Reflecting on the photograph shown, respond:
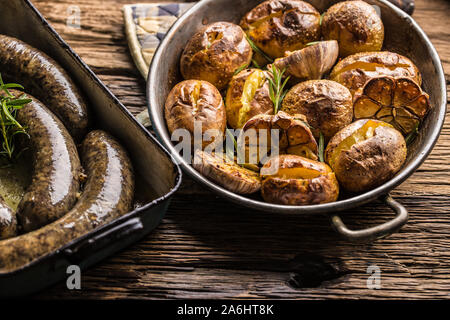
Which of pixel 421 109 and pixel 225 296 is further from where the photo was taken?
pixel 421 109

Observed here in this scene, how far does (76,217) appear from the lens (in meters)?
1.43

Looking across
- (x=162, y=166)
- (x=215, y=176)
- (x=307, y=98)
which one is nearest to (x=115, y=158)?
(x=162, y=166)

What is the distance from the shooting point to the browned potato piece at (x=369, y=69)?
178 centimetres

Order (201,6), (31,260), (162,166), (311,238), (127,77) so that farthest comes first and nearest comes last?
1. (127,77)
2. (201,6)
3. (311,238)
4. (162,166)
5. (31,260)

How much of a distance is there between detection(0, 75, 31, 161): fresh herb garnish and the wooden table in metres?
0.56

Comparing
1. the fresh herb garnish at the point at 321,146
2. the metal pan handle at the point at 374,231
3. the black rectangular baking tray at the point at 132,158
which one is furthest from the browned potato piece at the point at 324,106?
the black rectangular baking tray at the point at 132,158

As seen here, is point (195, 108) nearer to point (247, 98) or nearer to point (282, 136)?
point (247, 98)

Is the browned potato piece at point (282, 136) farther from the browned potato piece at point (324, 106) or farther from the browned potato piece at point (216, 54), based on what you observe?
the browned potato piece at point (216, 54)

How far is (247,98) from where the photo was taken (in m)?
1.77

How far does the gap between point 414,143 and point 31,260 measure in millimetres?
1409

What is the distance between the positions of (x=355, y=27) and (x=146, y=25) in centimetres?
105

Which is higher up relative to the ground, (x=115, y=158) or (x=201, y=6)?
(x=201, y=6)
